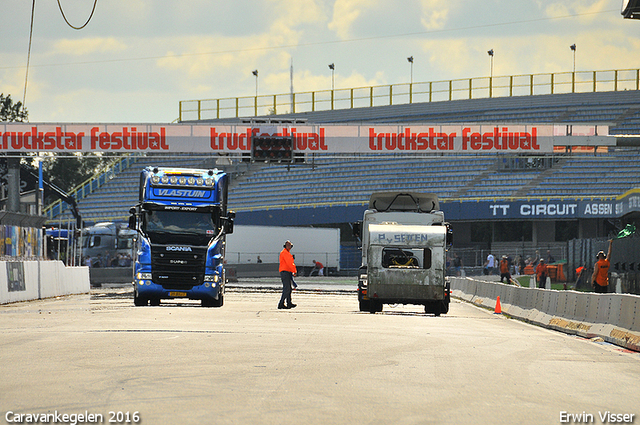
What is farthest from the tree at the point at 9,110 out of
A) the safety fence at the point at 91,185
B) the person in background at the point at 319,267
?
the person in background at the point at 319,267

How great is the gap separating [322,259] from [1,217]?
31160 millimetres

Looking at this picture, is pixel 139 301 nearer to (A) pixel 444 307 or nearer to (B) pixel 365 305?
(B) pixel 365 305

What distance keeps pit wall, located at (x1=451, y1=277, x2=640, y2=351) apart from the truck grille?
26.2 ft

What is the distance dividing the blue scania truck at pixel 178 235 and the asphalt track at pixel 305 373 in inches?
195

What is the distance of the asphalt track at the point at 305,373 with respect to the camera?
292 inches

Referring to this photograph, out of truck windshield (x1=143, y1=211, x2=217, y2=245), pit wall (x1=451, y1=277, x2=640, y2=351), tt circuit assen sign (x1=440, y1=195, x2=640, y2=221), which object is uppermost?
tt circuit assen sign (x1=440, y1=195, x2=640, y2=221)

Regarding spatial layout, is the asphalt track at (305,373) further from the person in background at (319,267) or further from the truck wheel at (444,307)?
the person in background at (319,267)

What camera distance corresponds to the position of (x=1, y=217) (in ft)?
89.6

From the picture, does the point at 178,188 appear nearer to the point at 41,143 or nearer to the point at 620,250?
the point at 620,250

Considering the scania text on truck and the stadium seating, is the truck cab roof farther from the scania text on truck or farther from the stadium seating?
the stadium seating

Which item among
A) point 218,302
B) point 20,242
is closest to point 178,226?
point 218,302

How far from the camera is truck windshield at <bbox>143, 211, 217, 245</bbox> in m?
22.2

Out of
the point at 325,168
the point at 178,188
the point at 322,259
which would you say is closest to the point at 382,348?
the point at 178,188

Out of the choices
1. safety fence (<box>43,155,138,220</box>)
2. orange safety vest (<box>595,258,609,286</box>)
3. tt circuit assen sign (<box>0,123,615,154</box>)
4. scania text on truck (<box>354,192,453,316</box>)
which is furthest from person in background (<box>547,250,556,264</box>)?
safety fence (<box>43,155,138,220</box>)
